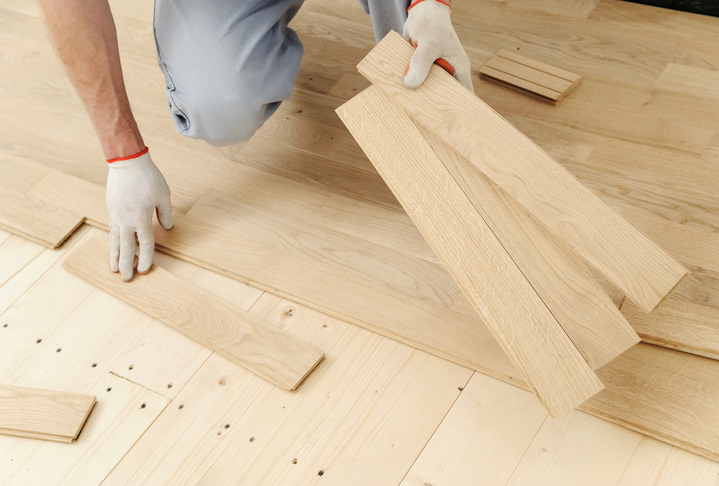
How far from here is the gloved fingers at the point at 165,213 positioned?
175 centimetres

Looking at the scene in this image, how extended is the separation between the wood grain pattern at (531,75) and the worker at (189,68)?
46 centimetres

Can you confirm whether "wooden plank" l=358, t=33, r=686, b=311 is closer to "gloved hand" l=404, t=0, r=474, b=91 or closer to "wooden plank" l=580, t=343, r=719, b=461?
"gloved hand" l=404, t=0, r=474, b=91

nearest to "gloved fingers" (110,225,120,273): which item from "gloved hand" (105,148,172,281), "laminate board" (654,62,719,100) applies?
"gloved hand" (105,148,172,281)

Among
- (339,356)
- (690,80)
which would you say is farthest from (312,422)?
(690,80)

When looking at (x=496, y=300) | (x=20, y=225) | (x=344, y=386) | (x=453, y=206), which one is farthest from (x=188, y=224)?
(x=496, y=300)

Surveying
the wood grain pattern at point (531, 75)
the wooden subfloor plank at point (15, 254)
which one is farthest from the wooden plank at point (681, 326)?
the wooden subfloor plank at point (15, 254)

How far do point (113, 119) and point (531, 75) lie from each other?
1.28 metres

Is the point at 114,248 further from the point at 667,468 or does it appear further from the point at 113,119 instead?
the point at 667,468

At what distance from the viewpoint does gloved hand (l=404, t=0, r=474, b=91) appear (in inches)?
55.5

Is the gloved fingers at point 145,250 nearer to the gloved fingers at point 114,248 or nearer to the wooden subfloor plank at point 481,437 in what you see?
the gloved fingers at point 114,248

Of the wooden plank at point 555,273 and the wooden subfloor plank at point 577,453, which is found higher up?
the wooden plank at point 555,273

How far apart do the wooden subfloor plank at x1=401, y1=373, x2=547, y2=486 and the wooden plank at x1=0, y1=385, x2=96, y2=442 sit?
2.27ft

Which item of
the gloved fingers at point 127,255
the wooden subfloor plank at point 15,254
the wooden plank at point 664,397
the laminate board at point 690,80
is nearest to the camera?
the wooden plank at point 664,397

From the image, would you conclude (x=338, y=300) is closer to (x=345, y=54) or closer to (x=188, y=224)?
(x=188, y=224)
